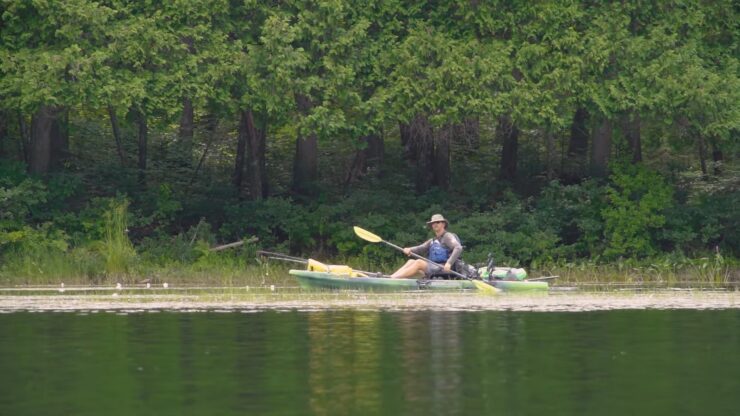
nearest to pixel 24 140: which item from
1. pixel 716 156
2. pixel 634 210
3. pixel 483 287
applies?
pixel 634 210

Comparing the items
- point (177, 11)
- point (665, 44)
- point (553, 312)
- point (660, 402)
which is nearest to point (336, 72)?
point (177, 11)

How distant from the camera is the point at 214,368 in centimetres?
1577

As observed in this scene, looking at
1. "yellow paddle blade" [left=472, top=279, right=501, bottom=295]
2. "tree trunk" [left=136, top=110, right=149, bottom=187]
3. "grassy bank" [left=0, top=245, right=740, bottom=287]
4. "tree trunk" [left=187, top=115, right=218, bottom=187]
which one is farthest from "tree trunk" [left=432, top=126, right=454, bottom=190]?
"yellow paddle blade" [left=472, top=279, right=501, bottom=295]

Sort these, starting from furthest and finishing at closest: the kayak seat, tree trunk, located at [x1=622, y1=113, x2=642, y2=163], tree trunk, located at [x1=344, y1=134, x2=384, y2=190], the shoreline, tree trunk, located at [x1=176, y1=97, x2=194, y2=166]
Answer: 1. tree trunk, located at [x1=344, y1=134, x2=384, y2=190]
2. tree trunk, located at [x1=176, y1=97, x2=194, y2=166]
3. tree trunk, located at [x1=622, y1=113, x2=642, y2=163]
4. the kayak seat
5. the shoreline

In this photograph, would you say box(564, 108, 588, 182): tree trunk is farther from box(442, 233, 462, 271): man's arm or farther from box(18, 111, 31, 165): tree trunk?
box(18, 111, 31, 165): tree trunk

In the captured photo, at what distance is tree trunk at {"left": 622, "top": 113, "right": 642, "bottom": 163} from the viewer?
1382 inches

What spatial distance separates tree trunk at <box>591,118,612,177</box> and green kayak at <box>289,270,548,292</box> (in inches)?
349

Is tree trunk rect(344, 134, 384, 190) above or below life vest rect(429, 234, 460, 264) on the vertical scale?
above

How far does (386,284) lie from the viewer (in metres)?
28.1

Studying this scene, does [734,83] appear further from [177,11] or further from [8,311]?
[8,311]

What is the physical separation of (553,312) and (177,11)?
13457 millimetres

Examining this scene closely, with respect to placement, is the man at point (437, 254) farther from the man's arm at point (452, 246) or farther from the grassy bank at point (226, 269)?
the grassy bank at point (226, 269)

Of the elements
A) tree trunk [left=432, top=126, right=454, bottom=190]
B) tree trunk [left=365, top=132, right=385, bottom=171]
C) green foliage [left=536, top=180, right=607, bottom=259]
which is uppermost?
tree trunk [left=365, top=132, right=385, bottom=171]

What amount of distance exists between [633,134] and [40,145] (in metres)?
12.7
